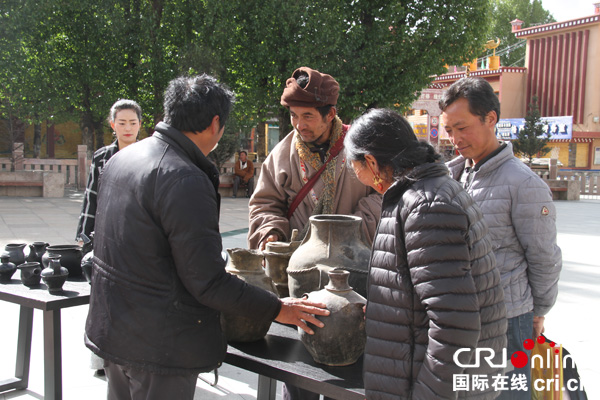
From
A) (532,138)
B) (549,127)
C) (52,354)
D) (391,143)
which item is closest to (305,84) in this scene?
(391,143)

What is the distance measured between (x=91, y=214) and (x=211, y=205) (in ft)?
6.71

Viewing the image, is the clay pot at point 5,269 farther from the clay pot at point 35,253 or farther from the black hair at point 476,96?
the black hair at point 476,96

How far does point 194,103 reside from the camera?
69.5 inches

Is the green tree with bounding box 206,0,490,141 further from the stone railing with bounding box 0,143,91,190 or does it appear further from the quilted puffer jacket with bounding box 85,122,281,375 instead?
the quilted puffer jacket with bounding box 85,122,281,375

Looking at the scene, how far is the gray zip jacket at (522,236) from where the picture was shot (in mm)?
2014

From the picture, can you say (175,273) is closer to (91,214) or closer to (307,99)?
(307,99)

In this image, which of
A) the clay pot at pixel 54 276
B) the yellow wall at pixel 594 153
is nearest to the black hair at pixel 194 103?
the clay pot at pixel 54 276

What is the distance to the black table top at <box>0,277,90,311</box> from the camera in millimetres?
2438

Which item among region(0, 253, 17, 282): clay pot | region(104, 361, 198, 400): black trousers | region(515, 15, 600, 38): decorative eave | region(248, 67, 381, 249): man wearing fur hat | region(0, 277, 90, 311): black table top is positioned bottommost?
region(104, 361, 198, 400): black trousers

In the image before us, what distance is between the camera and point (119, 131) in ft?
11.7

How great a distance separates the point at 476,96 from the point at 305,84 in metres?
0.83

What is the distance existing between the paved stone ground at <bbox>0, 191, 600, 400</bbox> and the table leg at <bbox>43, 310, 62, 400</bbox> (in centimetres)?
66
